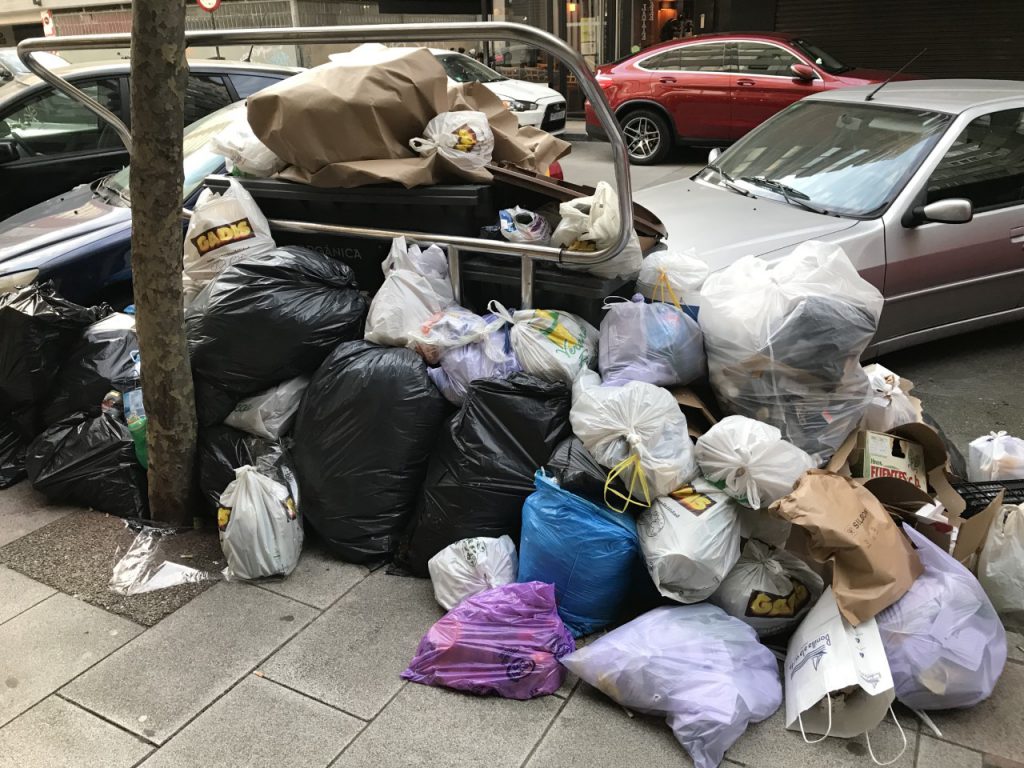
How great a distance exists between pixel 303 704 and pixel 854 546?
5.61 ft

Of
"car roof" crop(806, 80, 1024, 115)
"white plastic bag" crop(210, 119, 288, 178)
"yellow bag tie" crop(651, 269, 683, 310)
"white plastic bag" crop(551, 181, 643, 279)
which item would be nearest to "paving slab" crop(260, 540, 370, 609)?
"white plastic bag" crop(551, 181, 643, 279)

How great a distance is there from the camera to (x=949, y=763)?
7.16 feet

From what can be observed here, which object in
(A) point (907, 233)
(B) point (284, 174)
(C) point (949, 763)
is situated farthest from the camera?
(A) point (907, 233)

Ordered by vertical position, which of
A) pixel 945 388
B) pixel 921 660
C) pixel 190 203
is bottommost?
pixel 945 388

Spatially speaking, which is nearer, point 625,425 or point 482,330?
point 625,425

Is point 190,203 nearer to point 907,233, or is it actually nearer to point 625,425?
point 625,425

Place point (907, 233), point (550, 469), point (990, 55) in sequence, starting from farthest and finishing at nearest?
point (990, 55) < point (907, 233) < point (550, 469)

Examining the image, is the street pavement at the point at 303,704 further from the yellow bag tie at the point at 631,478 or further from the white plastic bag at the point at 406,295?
the white plastic bag at the point at 406,295

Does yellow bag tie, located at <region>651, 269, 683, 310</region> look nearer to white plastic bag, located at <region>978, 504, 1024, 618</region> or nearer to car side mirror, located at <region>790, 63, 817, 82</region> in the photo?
white plastic bag, located at <region>978, 504, 1024, 618</region>

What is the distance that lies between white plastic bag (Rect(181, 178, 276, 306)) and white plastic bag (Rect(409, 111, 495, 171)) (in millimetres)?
785

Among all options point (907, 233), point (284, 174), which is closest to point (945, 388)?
point (907, 233)

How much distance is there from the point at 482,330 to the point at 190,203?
96.9 inches

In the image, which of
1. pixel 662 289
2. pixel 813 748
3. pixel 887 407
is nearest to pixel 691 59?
pixel 662 289

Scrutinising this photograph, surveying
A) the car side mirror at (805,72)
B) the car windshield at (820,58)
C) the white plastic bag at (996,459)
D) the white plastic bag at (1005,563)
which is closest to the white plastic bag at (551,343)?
the white plastic bag at (1005,563)
